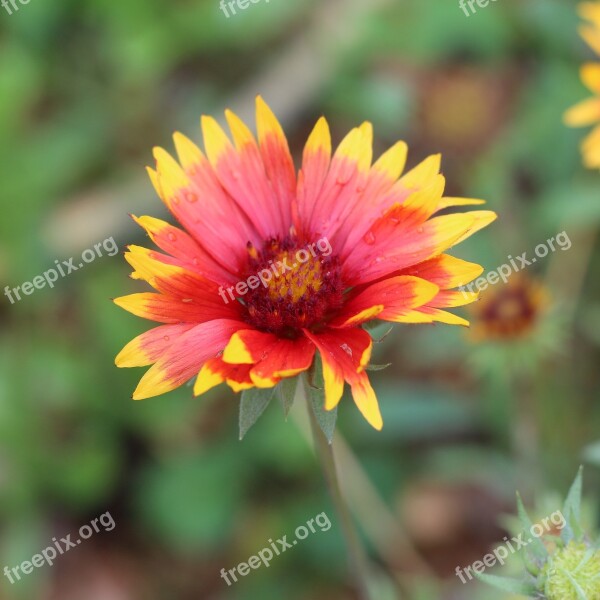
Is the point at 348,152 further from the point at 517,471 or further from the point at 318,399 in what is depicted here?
the point at 517,471

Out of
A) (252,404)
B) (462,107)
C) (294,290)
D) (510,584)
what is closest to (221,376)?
(252,404)

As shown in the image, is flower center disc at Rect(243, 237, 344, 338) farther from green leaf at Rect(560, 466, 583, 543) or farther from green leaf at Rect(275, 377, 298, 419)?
green leaf at Rect(560, 466, 583, 543)

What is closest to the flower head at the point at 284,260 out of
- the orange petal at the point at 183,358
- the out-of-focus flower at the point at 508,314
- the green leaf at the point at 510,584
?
the orange petal at the point at 183,358

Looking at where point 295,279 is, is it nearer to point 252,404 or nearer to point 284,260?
point 284,260

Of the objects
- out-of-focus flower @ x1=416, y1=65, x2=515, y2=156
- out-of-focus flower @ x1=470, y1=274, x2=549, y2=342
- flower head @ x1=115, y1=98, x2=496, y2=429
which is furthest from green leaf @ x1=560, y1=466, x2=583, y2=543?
out-of-focus flower @ x1=416, y1=65, x2=515, y2=156

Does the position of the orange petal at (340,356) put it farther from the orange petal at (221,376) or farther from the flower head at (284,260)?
the orange petal at (221,376)
